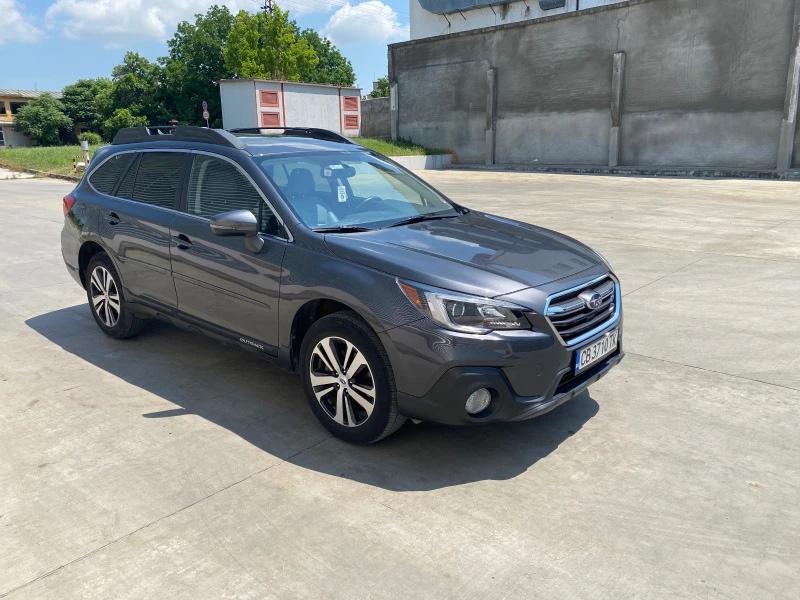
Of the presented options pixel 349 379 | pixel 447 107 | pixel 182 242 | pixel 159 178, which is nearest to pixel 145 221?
pixel 159 178

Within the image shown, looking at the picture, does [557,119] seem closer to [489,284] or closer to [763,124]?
[763,124]

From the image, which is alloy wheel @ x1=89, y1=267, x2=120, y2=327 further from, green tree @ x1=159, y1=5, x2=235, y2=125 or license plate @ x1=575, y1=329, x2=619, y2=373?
green tree @ x1=159, y1=5, x2=235, y2=125

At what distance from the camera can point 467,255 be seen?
3.63 metres

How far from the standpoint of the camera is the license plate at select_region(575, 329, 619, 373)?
11.4ft

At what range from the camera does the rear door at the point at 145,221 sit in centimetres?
467

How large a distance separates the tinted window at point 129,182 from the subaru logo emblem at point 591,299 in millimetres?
3563

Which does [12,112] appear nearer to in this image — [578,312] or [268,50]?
[268,50]

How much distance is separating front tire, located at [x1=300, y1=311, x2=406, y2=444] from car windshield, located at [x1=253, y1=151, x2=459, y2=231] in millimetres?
711

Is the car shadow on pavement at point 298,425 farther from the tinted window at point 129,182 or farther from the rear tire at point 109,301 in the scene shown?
the tinted window at point 129,182

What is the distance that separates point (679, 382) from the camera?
4488mm

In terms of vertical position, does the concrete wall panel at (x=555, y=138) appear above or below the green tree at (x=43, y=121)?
below

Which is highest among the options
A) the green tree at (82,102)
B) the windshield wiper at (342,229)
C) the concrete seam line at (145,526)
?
the green tree at (82,102)

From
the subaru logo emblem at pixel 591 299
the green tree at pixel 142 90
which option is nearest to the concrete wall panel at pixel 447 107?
the subaru logo emblem at pixel 591 299

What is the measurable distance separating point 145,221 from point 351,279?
2.15 metres
